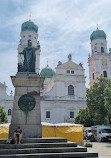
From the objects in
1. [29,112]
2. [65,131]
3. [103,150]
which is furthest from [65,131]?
[29,112]

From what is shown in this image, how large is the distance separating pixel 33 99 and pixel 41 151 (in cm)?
281

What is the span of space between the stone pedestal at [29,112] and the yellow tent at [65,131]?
9.09 m

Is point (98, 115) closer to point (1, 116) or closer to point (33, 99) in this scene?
point (1, 116)

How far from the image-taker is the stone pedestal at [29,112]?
9.73 meters

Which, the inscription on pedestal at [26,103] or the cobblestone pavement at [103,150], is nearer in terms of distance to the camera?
the inscription on pedestal at [26,103]

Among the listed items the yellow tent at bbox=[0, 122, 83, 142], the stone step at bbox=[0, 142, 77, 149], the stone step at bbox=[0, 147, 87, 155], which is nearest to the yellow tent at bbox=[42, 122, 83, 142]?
the yellow tent at bbox=[0, 122, 83, 142]

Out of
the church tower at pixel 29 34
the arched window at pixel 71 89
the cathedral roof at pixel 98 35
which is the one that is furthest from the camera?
the church tower at pixel 29 34

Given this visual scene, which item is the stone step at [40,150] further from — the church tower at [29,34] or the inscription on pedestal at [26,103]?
the church tower at [29,34]

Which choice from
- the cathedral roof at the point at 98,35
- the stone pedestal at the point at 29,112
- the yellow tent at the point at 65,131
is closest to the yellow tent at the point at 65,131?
the yellow tent at the point at 65,131

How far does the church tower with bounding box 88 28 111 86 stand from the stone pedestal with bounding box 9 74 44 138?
35649 millimetres

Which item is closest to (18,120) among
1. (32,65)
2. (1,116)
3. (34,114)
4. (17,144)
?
(34,114)

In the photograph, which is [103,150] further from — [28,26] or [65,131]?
[28,26]

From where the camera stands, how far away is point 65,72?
41.4 metres

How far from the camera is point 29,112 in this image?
32.8 ft
